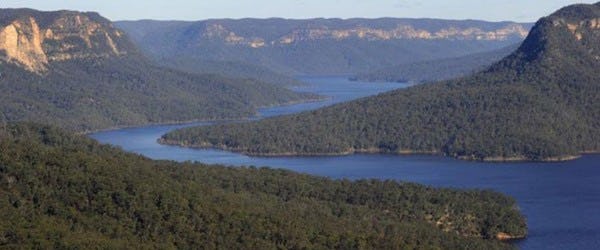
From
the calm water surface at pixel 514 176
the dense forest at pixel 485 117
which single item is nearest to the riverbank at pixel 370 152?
the dense forest at pixel 485 117

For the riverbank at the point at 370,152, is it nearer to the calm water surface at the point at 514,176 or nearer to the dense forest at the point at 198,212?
the calm water surface at the point at 514,176

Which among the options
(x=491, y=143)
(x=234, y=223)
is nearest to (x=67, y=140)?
(x=234, y=223)

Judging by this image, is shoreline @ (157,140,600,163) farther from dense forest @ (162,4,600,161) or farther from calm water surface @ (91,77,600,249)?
calm water surface @ (91,77,600,249)

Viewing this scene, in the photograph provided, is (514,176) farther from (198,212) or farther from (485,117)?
(198,212)

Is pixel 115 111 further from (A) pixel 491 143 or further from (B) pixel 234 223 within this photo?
(B) pixel 234 223

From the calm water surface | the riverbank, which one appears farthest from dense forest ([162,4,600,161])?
the calm water surface
